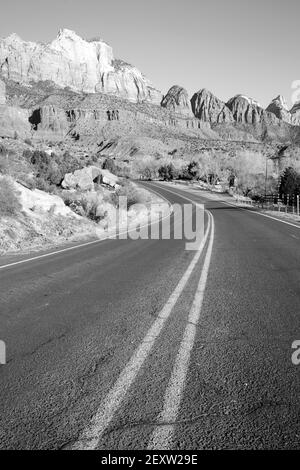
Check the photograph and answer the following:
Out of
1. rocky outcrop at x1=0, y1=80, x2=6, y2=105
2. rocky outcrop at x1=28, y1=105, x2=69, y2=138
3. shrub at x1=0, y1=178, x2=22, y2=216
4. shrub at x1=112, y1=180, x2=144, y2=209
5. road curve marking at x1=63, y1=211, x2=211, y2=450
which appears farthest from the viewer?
rocky outcrop at x1=28, y1=105, x2=69, y2=138

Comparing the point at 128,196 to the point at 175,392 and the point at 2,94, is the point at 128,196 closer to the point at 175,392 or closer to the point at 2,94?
the point at 175,392

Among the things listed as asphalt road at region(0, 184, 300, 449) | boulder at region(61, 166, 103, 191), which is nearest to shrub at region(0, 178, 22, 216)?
asphalt road at region(0, 184, 300, 449)

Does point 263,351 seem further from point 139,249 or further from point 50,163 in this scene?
point 50,163

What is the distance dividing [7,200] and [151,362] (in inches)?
555

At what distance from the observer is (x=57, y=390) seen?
3.06 metres

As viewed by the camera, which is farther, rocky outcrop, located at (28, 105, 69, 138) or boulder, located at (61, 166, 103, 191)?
rocky outcrop, located at (28, 105, 69, 138)

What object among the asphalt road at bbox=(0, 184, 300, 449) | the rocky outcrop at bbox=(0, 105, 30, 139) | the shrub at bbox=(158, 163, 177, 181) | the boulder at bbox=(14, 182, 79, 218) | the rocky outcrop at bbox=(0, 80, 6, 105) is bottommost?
the asphalt road at bbox=(0, 184, 300, 449)

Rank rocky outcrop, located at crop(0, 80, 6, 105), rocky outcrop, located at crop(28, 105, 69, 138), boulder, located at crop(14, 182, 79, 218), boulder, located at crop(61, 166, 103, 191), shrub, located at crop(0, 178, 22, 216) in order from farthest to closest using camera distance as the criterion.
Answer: rocky outcrop, located at crop(28, 105, 69, 138) → rocky outcrop, located at crop(0, 80, 6, 105) → boulder, located at crop(61, 166, 103, 191) → boulder, located at crop(14, 182, 79, 218) → shrub, located at crop(0, 178, 22, 216)

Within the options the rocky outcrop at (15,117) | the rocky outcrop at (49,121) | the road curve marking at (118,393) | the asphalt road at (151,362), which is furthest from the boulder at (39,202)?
the rocky outcrop at (49,121)

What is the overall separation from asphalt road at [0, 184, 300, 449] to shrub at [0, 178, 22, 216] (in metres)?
8.92

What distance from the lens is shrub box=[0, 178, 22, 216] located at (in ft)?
51.5

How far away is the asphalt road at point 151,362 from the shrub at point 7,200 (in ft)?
29.3

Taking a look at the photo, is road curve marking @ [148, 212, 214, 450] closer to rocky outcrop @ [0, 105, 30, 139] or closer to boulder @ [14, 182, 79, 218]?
boulder @ [14, 182, 79, 218]

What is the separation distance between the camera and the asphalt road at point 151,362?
249cm
